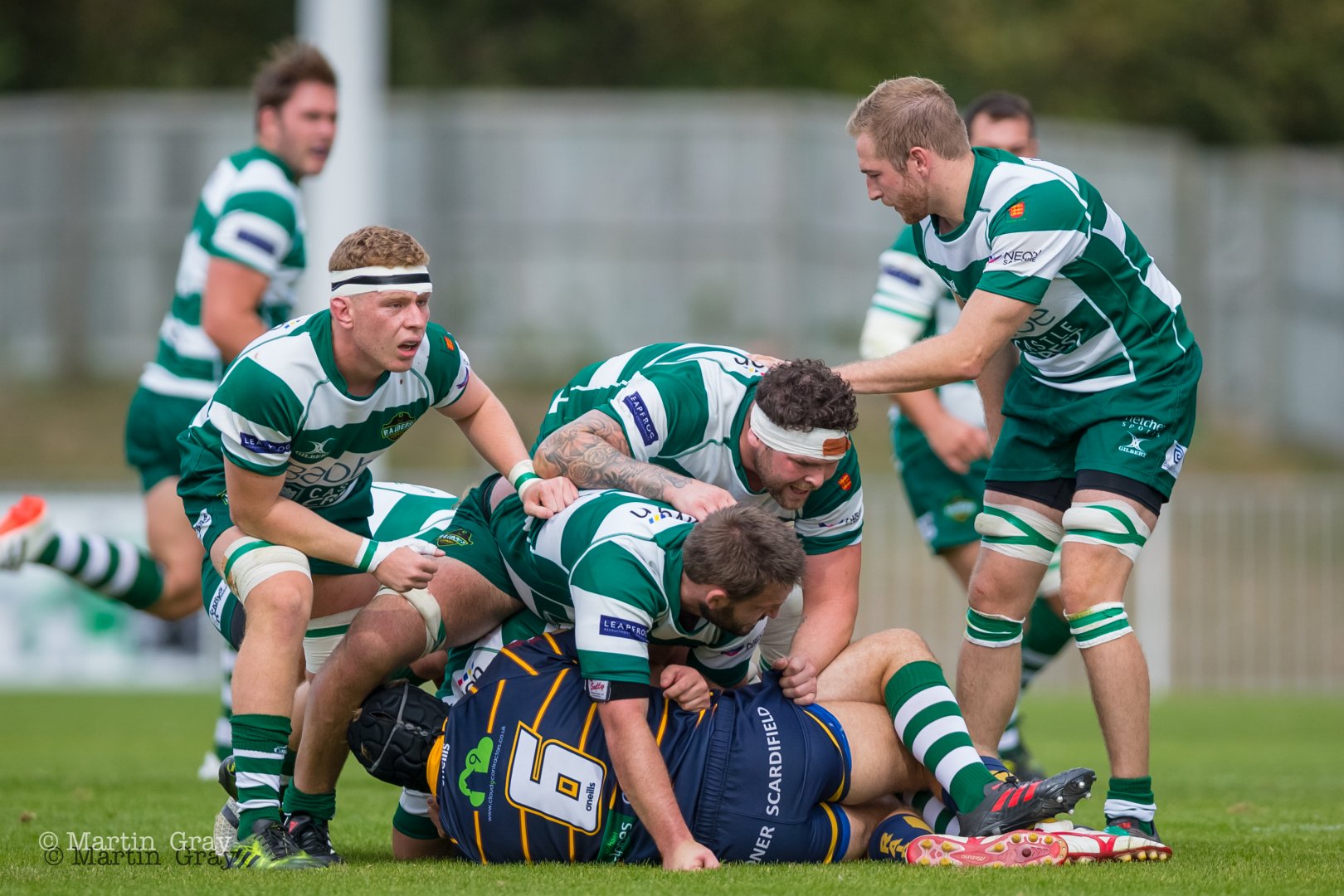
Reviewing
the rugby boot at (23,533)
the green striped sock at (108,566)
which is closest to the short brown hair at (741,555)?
the green striped sock at (108,566)

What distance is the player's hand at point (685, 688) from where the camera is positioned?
500 cm

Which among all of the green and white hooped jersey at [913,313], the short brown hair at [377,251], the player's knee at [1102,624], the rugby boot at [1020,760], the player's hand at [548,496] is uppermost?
the short brown hair at [377,251]

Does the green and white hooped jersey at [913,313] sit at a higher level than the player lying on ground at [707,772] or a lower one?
higher

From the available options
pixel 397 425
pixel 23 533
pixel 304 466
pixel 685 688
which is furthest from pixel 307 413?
pixel 23 533

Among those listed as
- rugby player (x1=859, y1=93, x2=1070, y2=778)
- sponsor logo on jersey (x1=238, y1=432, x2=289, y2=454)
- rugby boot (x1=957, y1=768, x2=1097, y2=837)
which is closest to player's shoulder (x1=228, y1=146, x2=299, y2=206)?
sponsor logo on jersey (x1=238, y1=432, x2=289, y2=454)

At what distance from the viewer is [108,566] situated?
→ 26.0 ft

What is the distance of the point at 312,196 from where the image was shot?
1495 centimetres

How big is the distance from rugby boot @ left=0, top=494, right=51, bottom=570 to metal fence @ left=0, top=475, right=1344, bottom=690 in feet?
23.7

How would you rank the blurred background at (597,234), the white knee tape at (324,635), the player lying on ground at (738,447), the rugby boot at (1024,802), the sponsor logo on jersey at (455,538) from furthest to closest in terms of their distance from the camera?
1. the blurred background at (597,234)
2. the white knee tape at (324,635)
3. the sponsor logo on jersey at (455,538)
4. the player lying on ground at (738,447)
5. the rugby boot at (1024,802)

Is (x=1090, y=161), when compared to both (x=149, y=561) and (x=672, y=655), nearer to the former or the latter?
(x=149, y=561)

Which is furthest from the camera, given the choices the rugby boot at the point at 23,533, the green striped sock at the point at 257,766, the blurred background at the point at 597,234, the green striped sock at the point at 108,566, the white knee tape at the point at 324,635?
the blurred background at the point at 597,234

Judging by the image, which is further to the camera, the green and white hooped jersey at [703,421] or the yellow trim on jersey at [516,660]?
the green and white hooped jersey at [703,421]

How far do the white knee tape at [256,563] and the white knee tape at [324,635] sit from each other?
22.4 inches

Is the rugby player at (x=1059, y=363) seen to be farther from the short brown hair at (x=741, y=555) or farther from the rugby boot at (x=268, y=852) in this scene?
the rugby boot at (x=268, y=852)
